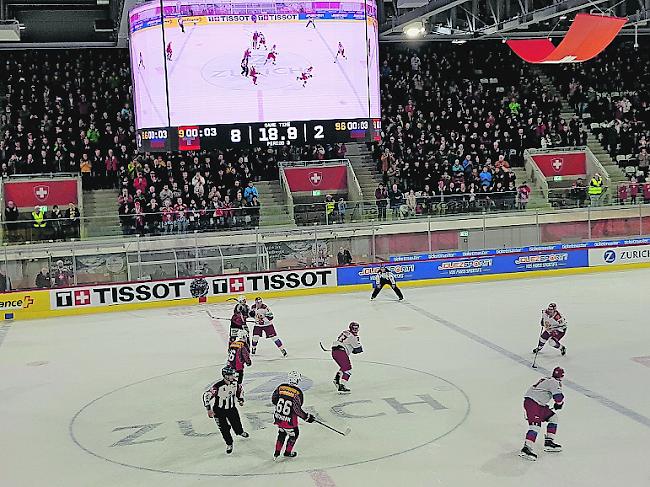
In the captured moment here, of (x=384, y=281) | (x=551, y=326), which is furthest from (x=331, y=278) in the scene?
(x=551, y=326)

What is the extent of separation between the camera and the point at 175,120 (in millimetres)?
18609

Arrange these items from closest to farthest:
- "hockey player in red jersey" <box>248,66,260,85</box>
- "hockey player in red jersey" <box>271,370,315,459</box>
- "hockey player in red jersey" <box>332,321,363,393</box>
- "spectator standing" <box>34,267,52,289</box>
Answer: "hockey player in red jersey" <box>271,370,315,459</box>, "hockey player in red jersey" <box>332,321,363,393</box>, "hockey player in red jersey" <box>248,66,260,85</box>, "spectator standing" <box>34,267,52,289</box>

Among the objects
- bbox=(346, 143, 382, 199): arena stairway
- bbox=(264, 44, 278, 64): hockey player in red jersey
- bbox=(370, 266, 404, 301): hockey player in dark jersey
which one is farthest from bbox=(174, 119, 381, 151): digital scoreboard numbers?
bbox=(346, 143, 382, 199): arena stairway

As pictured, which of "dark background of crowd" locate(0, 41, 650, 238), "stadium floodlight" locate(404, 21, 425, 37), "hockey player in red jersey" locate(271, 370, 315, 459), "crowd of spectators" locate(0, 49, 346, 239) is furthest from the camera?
"dark background of crowd" locate(0, 41, 650, 238)

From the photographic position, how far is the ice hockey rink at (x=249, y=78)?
18641 mm

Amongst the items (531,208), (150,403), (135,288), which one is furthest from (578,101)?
(150,403)

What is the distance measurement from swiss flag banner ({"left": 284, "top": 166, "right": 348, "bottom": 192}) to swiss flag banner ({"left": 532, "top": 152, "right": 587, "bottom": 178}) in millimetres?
7158

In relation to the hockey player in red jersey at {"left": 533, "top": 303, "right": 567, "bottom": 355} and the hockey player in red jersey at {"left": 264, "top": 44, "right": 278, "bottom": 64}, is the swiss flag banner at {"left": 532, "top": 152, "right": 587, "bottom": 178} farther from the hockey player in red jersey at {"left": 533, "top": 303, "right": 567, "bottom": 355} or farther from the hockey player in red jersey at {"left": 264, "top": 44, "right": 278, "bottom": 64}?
the hockey player in red jersey at {"left": 533, "top": 303, "right": 567, "bottom": 355}

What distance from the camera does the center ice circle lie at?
996cm

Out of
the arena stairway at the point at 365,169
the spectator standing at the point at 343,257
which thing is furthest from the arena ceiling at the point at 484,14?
the spectator standing at the point at 343,257

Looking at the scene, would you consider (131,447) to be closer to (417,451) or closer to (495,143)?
(417,451)

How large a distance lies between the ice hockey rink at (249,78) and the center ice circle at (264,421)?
6.51m

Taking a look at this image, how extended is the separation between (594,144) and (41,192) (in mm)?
19829

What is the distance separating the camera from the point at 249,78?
1892cm
